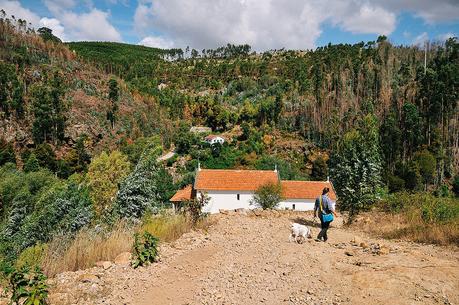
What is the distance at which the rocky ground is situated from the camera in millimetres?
5074

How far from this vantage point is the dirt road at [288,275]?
5070 mm

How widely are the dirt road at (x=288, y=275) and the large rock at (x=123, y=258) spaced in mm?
273

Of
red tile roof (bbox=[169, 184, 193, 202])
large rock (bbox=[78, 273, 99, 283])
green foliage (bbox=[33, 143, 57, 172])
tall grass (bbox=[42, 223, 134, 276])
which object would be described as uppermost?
green foliage (bbox=[33, 143, 57, 172])

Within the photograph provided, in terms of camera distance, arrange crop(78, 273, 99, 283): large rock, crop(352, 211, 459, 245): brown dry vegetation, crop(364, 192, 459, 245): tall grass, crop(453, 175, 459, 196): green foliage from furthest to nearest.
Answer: crop(453, 175, 459, 196): green foliage
crop(364, 192, 459, 245): tall grass
crop(352, 211, 459, 245): brown dry vegetation
crop(78, 273, 99, 283): large rock

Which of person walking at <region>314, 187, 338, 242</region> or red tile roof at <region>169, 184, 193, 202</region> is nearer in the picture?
person walking at <region>314, 187, 338, 242</region>

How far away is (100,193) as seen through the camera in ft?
86.0

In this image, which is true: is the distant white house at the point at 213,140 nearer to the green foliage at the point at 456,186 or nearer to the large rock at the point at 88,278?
the green foliage at the point at 456,186

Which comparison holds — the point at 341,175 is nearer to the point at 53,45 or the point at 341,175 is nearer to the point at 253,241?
the point at 253,241

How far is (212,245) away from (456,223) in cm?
565

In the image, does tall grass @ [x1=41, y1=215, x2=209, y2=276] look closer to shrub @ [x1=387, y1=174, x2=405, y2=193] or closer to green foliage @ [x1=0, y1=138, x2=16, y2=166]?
shrub @ [x1=387, y1=174, x2=405, y2=193]

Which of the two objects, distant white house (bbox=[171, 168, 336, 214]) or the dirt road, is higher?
the dirt road

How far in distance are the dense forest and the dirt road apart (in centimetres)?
379

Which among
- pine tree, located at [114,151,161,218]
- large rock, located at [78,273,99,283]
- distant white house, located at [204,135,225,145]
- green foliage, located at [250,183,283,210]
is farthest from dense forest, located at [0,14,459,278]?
green foliage, located at [250,183,283,210]

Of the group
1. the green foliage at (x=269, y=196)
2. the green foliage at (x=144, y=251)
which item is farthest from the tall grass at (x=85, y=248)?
the green foliage at (x=269, y=196)
